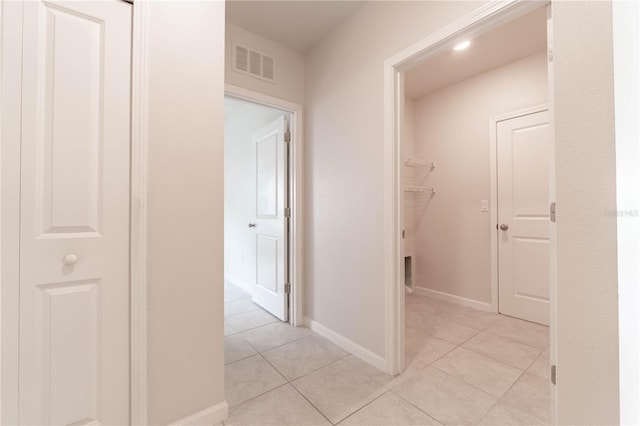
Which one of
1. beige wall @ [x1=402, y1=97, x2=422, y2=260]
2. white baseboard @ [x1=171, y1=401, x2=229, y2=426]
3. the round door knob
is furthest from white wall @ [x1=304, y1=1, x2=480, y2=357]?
beige wall @ [x1=402, y1=97, x2=422, y2=260]

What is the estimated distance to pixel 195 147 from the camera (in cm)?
128

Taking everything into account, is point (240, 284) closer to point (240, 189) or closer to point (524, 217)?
point (240, 189)

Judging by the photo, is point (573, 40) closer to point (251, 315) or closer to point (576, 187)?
point (576, 187)

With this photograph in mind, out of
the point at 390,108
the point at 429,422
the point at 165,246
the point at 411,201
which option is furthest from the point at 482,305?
the point at 165,246

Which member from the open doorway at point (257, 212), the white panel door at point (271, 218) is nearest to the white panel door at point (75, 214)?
the open doorway at point (257, 212)

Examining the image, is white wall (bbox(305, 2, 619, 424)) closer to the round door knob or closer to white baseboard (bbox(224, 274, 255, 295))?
white baseboard (bbox(224, 274, 255, 295))

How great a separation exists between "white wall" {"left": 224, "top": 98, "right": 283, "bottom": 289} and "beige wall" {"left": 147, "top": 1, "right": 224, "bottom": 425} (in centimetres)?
160

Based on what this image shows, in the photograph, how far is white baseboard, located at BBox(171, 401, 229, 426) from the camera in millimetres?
1236

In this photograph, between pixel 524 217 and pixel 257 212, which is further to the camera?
pixel 257 212

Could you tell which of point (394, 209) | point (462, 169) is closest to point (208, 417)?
point (394, 209)

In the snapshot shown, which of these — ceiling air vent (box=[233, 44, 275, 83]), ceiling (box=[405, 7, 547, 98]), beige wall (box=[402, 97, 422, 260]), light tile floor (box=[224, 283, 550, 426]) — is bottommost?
light tile floor (box=[224, 283, 550, 426])

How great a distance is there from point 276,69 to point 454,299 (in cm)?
329

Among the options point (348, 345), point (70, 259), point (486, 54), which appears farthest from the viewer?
point (486, 54)

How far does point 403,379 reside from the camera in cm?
168
